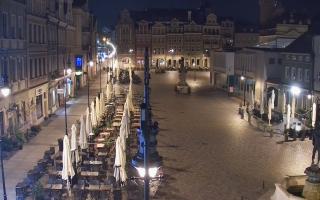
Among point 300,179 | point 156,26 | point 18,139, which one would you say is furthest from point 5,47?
point 156,26

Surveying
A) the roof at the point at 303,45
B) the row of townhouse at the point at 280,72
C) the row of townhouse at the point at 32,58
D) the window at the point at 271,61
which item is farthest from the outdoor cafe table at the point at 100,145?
the window at the point at 271,61

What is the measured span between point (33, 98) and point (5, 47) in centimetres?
714

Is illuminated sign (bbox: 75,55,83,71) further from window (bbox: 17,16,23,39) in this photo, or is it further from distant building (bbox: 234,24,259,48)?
Result: distant building (bbox: 234,24,259,48)

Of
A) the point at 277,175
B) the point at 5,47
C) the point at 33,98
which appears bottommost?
the point at 277,175

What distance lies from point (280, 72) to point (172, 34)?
75096 millimetres

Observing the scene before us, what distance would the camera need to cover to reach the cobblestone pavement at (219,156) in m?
20.5

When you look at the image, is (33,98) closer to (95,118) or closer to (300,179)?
(95,118)

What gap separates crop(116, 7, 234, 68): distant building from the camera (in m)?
121

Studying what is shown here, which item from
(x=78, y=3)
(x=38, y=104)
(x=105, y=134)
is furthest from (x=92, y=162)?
(x=78, y=3)

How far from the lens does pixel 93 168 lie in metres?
21.9

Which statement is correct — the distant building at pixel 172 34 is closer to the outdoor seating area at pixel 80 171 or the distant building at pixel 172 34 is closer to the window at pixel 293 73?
the window at pixel 293 73

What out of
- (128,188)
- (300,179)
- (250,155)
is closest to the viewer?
(300,179)

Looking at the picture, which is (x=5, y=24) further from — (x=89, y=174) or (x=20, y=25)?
(x=89, y=174)

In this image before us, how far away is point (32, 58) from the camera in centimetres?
3650
